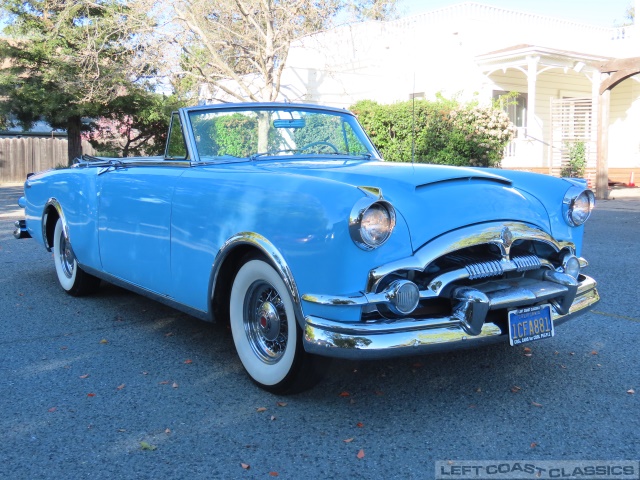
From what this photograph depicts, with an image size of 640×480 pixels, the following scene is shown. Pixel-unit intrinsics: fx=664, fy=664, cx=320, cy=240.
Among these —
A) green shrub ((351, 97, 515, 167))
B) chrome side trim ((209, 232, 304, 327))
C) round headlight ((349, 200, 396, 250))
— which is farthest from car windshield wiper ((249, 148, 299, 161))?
green shrub ((351, 97, 515, 167))

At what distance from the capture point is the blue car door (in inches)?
161

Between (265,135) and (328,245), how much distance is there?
69.5 inches

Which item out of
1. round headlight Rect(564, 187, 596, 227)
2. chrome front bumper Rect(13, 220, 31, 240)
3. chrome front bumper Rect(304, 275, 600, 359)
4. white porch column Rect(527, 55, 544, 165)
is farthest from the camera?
white porch column Rect(527, 55, 544, 165)

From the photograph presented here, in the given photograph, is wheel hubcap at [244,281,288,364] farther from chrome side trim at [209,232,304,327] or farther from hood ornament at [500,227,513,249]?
hood ornament at [500,227,513,249]

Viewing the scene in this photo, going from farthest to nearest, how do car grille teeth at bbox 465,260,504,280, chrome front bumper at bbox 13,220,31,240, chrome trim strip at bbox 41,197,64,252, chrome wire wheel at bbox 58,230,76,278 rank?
chrome front bumper at bbox 13,220,31,240 → chrome wire wheel at bbox 58,230,76,278 → chrome trim strip at bbox 41,197,64,252 → car grille teeth at bbox 465,260,504,280

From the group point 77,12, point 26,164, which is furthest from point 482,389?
point 26,164

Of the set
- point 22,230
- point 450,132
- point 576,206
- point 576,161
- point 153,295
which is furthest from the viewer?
point 576,161

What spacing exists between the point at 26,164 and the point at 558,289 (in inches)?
976

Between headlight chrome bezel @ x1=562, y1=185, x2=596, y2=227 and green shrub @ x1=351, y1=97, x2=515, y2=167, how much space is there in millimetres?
11066

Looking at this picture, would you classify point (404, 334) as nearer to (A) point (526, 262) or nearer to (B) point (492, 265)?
(B) point (492, 265)

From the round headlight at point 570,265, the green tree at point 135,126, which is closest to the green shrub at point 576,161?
the green tree at point 135,126

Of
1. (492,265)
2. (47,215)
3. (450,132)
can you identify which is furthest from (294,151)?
(450,132)

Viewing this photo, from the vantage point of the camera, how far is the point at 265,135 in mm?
4512

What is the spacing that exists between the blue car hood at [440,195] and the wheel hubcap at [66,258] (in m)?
2.88
